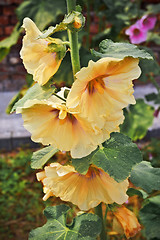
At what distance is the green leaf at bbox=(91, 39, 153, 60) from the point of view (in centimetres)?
57

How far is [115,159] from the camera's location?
0.67 metres

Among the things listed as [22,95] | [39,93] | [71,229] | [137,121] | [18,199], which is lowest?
[18,199]

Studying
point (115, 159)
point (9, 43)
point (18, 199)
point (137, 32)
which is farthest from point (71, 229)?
point (9, 43)

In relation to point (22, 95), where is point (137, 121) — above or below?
below

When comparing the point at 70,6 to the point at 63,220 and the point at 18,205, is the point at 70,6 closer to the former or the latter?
the point at 63,220

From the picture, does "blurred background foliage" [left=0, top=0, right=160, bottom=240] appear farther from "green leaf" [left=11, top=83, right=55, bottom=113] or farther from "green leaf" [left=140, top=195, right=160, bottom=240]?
"green leaf" [left=11, top=83, right=55, bottom=113]

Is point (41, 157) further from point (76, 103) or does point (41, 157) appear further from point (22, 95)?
point (22, 95)

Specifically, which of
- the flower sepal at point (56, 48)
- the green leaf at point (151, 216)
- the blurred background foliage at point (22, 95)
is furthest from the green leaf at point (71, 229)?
the blurred background foliage at point (22, 95)

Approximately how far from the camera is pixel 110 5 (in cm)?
192

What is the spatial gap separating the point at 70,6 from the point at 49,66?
0.12m

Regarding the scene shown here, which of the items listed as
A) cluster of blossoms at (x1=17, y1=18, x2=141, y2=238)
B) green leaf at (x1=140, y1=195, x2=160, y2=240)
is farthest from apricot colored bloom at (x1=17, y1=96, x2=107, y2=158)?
green leaf at (x1=140, y1=195, x2=160, y2=240)

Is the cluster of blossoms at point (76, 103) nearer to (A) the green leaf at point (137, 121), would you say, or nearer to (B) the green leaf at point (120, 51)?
(B) the green leaf at point (120, 51)

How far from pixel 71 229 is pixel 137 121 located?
47.7 inches

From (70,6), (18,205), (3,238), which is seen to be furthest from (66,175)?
(18,205)
